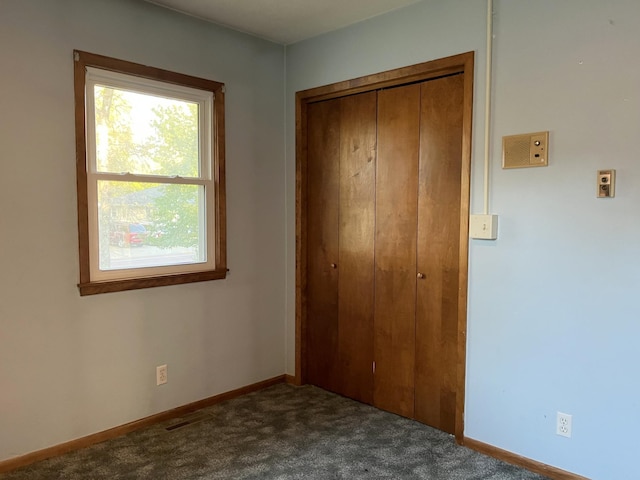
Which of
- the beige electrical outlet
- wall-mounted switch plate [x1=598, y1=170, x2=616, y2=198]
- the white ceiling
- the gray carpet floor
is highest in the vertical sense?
the white ceiling

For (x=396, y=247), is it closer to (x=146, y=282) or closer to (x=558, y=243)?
(x=558, y=243)

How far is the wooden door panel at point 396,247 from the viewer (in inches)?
111

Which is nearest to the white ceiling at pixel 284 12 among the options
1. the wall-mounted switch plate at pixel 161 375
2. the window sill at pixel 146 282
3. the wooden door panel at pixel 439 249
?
the wooden door panel at pixel 439 249

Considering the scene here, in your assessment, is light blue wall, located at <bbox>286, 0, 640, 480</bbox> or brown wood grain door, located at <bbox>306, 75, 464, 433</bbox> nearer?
light blue wall, located at <bbox>286, 0, 640, 480</bbox>

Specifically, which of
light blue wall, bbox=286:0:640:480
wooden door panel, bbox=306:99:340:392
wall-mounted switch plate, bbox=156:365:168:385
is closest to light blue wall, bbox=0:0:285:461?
wall-mounted switch plate, bbox=156:365:168:385

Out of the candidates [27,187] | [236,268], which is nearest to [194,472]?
[236,268]

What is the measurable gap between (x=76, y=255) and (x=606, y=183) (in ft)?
8.70

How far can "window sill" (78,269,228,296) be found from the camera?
2.49 metres

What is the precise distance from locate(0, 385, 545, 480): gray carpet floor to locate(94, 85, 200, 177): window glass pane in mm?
1561

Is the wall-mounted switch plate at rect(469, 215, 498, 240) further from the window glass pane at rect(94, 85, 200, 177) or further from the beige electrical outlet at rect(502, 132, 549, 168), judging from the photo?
the window glass pane at rect(94, 85, 200, 177)

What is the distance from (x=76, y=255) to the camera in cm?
244

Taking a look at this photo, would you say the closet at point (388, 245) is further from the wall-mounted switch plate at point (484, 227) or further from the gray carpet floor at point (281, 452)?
the gray carpet floor at point (281, 452)

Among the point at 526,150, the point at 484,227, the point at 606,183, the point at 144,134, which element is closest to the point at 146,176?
the point at 144,134

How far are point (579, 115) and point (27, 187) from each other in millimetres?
2700
